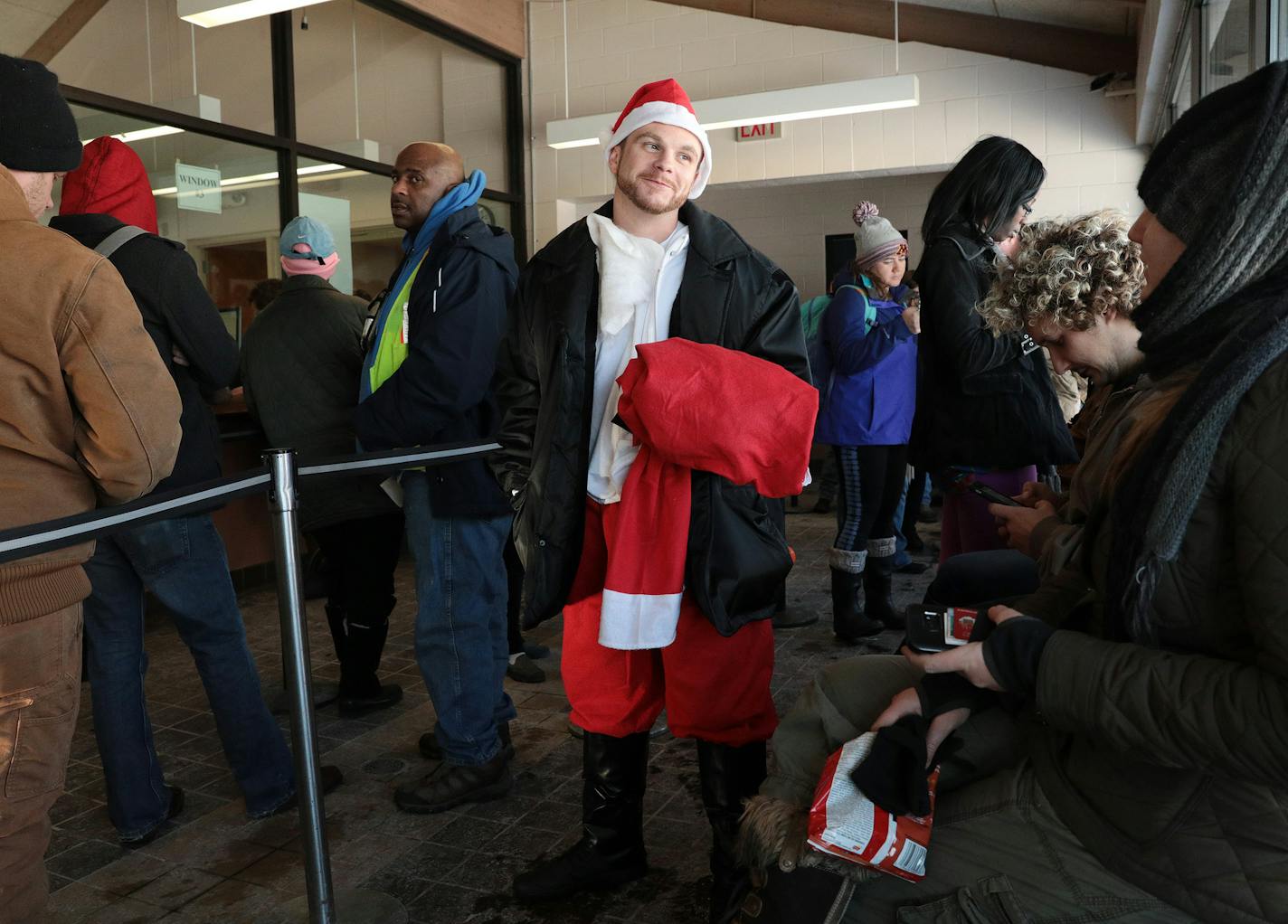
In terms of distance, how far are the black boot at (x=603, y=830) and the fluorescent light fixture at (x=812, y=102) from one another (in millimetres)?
4940

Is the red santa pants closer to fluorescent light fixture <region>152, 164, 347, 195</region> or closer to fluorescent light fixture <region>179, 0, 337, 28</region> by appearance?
fluorescent light fixture <region>179, 0, 337, 28</region>

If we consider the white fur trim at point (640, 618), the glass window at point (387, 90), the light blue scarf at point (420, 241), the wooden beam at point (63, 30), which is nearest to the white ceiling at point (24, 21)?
the wooden beam at point (63, 30)

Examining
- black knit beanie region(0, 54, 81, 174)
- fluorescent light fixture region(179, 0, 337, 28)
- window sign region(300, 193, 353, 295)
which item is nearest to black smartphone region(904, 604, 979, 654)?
black knit beanie region(0, 54, 81, 174)

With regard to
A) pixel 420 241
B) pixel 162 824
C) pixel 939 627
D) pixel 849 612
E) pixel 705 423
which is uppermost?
pixel 420 241

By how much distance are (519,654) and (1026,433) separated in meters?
2.03

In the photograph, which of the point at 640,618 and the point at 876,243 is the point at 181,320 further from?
the point at 876,243

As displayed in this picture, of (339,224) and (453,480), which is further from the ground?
(339,224)

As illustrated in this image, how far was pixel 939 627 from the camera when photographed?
1311 millimetres

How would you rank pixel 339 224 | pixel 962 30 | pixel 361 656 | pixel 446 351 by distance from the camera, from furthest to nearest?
pixel 962 30 < pixel 339 224 < pixel 361 656 < pixel 446 351

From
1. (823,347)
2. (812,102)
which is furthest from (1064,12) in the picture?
(823,347)

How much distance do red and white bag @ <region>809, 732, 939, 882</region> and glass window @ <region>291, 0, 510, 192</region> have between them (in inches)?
253

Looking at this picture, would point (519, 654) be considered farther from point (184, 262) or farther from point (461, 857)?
point (184, 262)

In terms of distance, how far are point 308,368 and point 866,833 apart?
244 cm

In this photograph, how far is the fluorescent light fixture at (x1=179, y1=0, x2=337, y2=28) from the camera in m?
4.97
